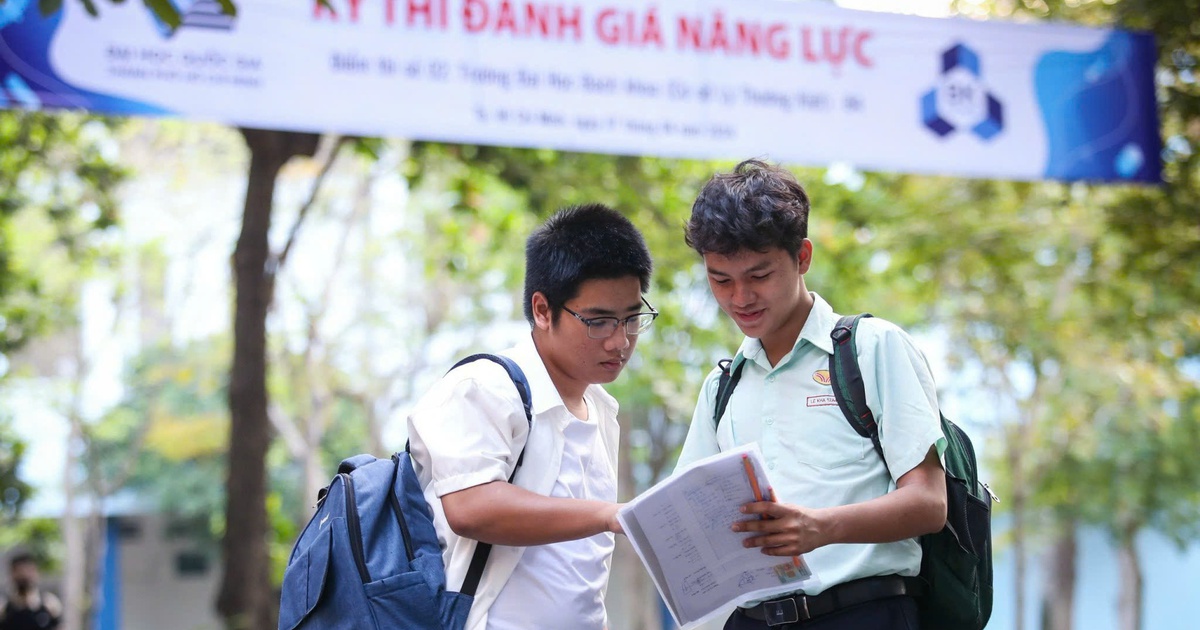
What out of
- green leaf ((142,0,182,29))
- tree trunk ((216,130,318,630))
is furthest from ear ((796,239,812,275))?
tree trunk ((216,130,318,630))

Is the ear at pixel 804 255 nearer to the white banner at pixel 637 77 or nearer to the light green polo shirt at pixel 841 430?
the light green polo shirt at pixel 841 430

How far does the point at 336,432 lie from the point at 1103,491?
1121 centimetres

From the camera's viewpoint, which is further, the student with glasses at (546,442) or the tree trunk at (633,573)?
the tree trunk at (633,573)

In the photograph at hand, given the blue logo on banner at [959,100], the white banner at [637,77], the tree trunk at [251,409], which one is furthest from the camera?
the tree trunk at [251,409]

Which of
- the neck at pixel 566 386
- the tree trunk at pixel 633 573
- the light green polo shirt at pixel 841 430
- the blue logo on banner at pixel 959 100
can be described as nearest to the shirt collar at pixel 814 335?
the light green polo shirt at pixel 841 430

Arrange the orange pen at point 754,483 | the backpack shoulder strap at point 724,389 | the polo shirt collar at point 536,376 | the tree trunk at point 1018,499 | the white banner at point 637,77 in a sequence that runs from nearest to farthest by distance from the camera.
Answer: the orange pen at point 754,483
the polo shirt collar at point 536,376
the backpack shoulder strap at point 724,389
the white banner at point 637,77
the tree trunk at point 1018,499

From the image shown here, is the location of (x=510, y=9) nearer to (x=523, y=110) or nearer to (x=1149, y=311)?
(x=523, y=110)

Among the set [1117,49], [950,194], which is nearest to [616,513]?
[1117,49]

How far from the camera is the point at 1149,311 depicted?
9.75m

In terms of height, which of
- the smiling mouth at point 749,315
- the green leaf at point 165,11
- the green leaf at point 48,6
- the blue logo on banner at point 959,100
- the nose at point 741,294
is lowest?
the smiling mouth at point 749,315

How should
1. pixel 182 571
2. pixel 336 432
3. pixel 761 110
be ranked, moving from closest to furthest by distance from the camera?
1. pixel 761 110
2. pixel 336 432
3. pixel 182 571

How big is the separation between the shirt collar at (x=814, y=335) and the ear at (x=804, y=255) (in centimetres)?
8

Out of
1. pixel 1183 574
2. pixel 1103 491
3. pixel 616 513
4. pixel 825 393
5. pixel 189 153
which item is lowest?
pixel 1183 574

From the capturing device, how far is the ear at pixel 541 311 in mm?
2258
